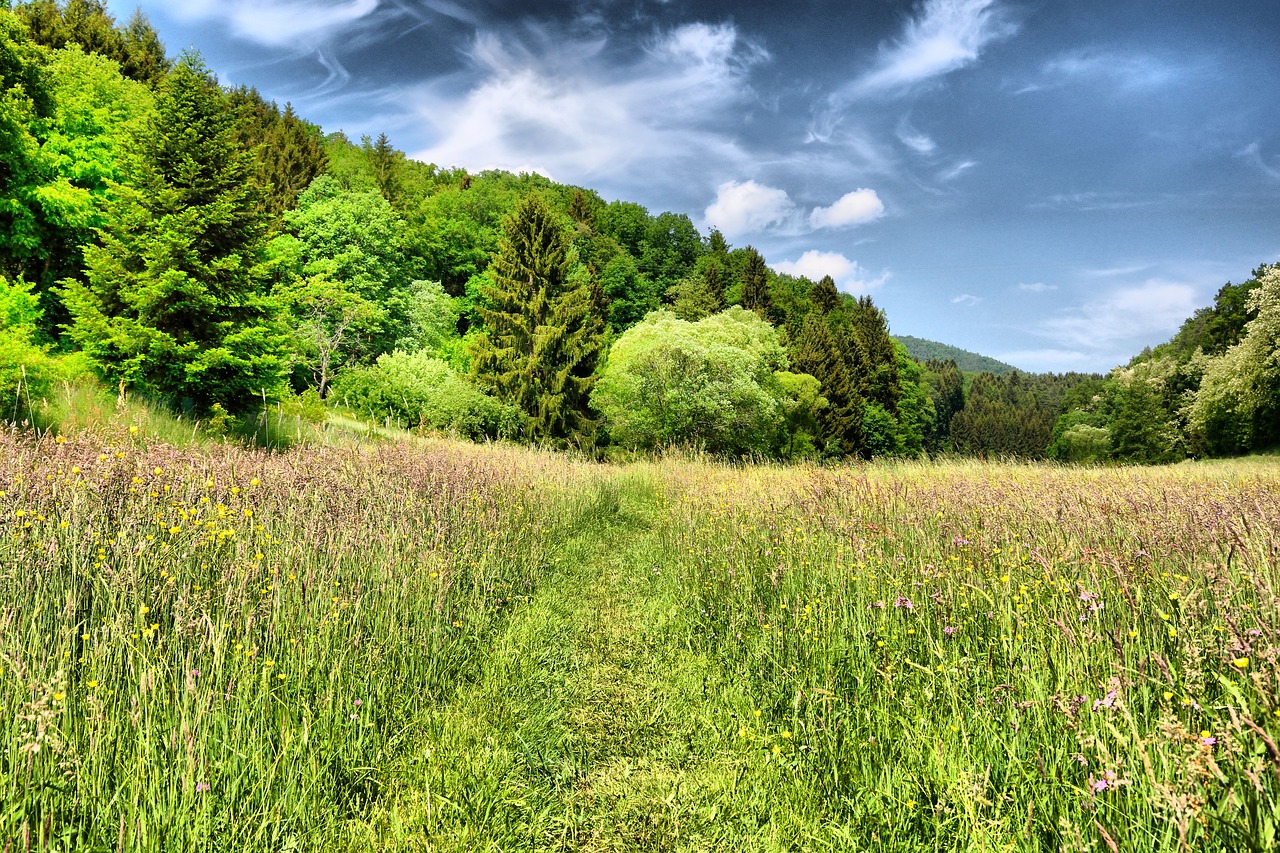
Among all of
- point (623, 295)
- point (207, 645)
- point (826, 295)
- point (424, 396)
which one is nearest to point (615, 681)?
point (207, 645)

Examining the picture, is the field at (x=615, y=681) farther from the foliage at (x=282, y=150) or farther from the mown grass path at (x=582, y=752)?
the foliage at (x=282, y=150)

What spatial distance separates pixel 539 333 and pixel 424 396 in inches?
274

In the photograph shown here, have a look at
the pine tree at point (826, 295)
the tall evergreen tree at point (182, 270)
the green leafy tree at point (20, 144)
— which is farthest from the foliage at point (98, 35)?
the pine tree at point (826, 295)

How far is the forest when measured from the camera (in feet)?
44.3

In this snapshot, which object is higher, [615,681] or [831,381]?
[831,381]

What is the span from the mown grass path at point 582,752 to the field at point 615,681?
0.07ft

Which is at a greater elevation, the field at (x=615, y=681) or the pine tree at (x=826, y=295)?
the pine tree at (x=826, y=295)

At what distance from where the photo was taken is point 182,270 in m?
13.2

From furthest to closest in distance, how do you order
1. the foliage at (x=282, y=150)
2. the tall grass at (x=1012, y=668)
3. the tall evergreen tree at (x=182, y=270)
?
the foliage at (x=282, y=150)
the tall evergreen tree at (x=182, y=270)
the tall grass at (x=1012, y=668)

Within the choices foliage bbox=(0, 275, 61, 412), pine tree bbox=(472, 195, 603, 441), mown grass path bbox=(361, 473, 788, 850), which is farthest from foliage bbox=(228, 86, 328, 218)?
mown grass path bbox=(361, 473, 788, 850)

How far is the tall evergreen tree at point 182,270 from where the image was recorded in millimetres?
12992

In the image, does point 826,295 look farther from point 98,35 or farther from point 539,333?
point 98,35

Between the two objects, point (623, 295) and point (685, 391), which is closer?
point (685, 391)

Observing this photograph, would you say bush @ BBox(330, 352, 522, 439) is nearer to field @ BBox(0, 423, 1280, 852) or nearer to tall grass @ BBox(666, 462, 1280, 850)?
field @ BBox(0, 423, 1280, 852)
